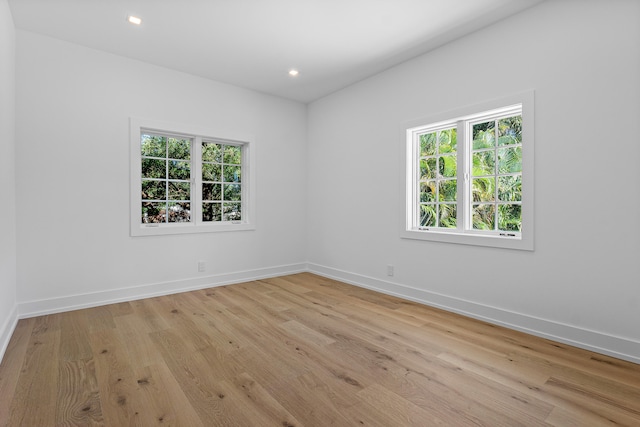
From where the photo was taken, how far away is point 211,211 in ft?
14.1

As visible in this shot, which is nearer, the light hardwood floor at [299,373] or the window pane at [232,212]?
the light hardwood floor at [299,373]

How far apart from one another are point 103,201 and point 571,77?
4523mm

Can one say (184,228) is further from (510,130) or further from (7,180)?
(510,130)

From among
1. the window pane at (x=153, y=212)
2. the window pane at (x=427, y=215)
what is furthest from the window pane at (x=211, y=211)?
the window pane at (x=427, y=215)

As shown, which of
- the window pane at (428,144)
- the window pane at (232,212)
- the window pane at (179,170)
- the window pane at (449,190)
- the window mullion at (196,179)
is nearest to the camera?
the window pane at (449,190)

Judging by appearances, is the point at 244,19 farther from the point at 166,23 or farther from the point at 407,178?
the point at 407,178

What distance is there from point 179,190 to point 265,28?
2.25 m

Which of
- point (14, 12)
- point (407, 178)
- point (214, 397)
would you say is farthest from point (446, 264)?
point (14, 12)

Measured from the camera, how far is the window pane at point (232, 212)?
14.6 feet

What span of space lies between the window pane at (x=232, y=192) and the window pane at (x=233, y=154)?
1.14 feet

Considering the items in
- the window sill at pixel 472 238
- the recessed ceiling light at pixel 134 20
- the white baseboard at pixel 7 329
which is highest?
the recessed ceiling light at pixel 134 20

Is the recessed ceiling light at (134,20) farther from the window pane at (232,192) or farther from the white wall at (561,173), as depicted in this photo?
the white wall at (561,173)

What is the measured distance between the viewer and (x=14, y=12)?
106 inches

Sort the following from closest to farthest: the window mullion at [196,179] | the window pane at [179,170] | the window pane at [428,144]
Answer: the window pane at [428,144], the window pane at [179,170], the window mullion at [196,179]
